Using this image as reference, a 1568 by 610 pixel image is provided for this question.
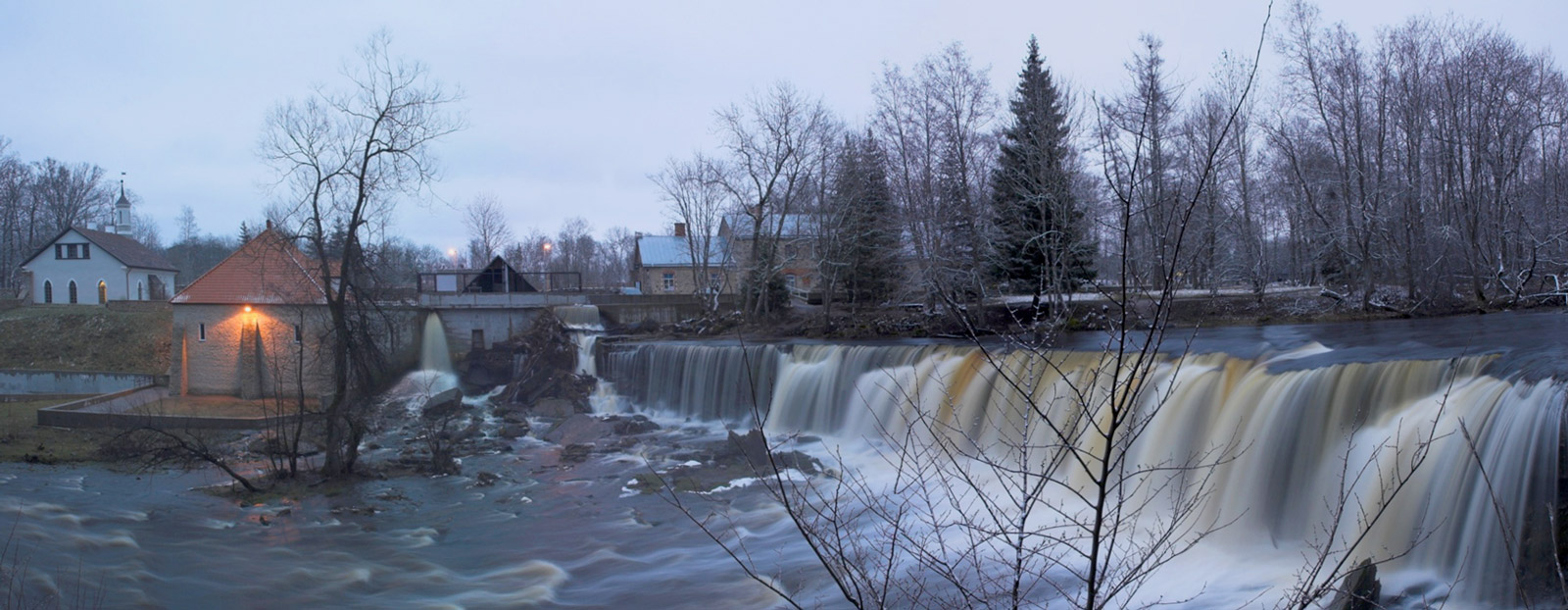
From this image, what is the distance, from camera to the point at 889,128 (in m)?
25.8

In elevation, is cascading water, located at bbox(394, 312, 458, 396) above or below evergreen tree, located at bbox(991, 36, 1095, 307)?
below

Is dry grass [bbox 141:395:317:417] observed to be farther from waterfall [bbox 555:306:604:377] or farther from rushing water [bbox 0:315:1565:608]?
waterfall [bbox 555:306:604:377]

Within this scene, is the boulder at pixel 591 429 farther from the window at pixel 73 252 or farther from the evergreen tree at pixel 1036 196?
the window at pixel 73 252

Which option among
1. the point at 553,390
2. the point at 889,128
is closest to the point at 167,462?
the point at 553,390

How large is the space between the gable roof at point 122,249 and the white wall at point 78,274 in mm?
157

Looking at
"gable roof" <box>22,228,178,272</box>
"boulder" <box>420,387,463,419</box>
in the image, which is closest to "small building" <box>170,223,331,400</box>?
"boulder" <box>420,387,463,419</box>

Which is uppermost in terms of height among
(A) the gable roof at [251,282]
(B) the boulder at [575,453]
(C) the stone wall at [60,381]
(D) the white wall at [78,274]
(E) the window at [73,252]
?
(E) the window at [73,252]

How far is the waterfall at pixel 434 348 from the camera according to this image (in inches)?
1196

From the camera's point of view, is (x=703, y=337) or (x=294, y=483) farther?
(x=703, y=337)

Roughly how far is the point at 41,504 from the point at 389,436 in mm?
7248

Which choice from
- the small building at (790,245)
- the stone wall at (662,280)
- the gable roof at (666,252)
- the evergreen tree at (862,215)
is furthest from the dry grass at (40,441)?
the gable roof at (666,252)

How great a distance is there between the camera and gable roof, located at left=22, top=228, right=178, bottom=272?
139 ft

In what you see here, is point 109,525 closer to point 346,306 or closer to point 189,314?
point 346,306

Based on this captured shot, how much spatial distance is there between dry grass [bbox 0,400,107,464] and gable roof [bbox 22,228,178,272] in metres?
22.3
